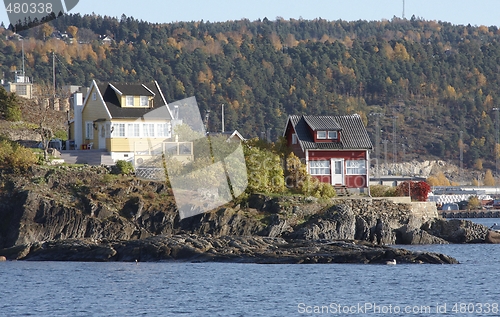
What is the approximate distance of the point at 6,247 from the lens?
5547 cm

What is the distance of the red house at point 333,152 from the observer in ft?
219

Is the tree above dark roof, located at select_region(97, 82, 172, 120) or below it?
above

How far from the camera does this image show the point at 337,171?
6712cm

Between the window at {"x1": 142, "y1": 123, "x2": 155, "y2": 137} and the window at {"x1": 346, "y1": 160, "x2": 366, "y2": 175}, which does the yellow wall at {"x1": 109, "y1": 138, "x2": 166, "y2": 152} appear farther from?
the window at {"x1": 346, "y1": 160, "x2": 366, "y2": 175}

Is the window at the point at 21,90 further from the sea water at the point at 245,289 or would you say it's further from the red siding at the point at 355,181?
the sea water at the point at 245,289

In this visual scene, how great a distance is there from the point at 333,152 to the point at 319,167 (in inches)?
56.4

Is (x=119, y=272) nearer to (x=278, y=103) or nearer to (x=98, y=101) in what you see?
(x=98, y=101)

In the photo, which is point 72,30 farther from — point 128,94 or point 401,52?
point 128,94

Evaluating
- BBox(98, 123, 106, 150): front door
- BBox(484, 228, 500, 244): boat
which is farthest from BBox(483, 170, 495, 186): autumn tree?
BBox(98, 123, 106, 150): front door

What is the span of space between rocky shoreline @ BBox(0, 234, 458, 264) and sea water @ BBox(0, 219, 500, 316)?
0.67 metres

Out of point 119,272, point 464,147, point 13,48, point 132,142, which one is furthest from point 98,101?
point 464,147

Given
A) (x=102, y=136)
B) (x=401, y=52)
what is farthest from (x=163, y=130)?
(x=401, y=52)

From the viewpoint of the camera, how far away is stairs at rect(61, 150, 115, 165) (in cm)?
6381

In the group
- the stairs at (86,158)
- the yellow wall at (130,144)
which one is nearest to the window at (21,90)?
the yellow wall at (130,144)
